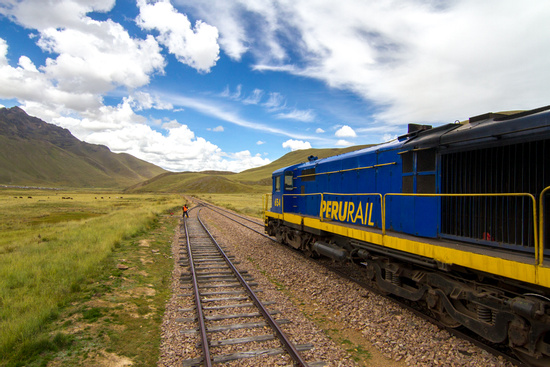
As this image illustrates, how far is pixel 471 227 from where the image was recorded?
5086 millimetres

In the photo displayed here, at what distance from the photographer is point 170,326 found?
559 centimetres

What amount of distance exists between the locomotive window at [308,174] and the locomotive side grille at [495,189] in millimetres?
5900

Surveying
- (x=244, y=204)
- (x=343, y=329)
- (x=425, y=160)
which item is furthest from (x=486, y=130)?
(x=244, y=204)

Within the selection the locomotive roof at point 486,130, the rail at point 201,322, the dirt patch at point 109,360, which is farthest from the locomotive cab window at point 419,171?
the dirt patch at point 109,360

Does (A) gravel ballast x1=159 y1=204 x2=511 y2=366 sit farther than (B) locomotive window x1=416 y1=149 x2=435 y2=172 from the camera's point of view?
No

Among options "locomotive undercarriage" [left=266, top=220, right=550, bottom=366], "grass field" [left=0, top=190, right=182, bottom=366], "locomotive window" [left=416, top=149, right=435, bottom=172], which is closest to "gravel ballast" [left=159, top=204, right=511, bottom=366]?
"locomotive undercarriage" [left=266, top=220, right=550, bottom=366]

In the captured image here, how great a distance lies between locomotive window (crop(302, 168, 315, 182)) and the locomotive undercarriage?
4.34m

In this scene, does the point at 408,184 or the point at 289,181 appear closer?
the point at 408,184

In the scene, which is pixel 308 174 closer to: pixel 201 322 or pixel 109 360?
pixel 201 322

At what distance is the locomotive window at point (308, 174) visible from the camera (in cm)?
1128

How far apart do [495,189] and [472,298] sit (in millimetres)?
1742

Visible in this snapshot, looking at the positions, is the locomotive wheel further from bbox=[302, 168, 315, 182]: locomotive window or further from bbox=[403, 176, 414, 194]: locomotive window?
bbox=[302, 168, 315, 182]: locomotive window

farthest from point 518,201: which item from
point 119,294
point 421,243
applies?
point 119,294

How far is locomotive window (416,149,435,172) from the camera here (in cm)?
582
